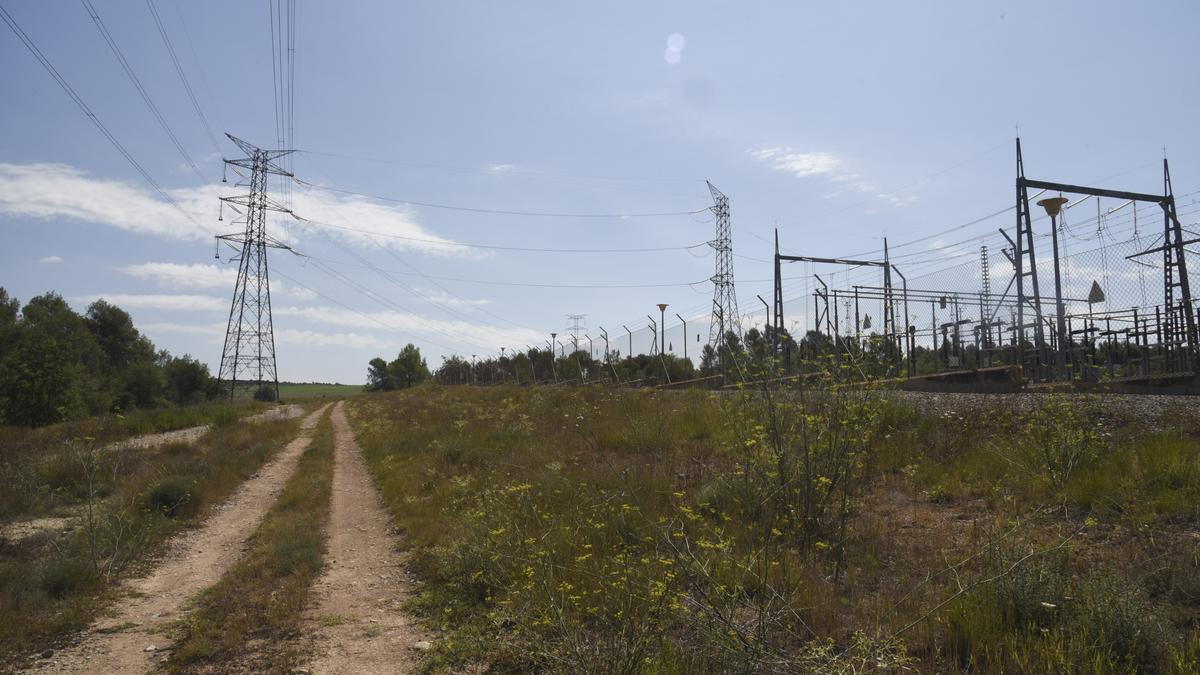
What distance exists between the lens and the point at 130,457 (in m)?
15.0

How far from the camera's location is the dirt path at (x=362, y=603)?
4602 mm

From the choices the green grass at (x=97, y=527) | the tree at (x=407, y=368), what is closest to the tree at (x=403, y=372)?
the tree at (x=407, y=368)

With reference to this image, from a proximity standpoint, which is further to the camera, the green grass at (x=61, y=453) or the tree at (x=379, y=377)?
the tree at (x=379, y=377)

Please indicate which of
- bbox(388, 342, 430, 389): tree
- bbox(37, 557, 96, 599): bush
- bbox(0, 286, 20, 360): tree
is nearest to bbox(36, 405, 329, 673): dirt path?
bbox(37, 557, 96, 599): bush

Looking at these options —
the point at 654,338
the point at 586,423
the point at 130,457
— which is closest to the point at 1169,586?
the point at 586,423

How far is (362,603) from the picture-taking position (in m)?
5.92

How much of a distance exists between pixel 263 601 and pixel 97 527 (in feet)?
12.6

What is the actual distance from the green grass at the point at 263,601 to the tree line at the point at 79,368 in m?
11.8

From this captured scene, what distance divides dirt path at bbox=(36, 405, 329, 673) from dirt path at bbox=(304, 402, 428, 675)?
3.73ft

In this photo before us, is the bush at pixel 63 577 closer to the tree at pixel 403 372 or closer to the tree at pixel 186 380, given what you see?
the tree at pixel 186 380

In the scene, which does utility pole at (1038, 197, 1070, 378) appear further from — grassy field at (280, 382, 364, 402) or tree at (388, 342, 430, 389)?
tree at (388, 342, 430, 389)

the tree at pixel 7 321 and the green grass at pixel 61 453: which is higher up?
the tree at pixel 7 321

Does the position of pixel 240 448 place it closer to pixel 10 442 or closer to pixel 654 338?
pixel 10 442

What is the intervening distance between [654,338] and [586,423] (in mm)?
14730
